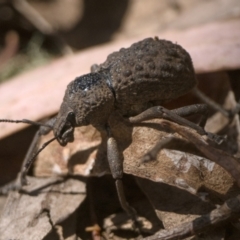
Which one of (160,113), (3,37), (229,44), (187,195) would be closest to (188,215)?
(187,195)

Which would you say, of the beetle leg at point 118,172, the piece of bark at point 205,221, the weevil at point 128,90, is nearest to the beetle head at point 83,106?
the weevil at point 128,90

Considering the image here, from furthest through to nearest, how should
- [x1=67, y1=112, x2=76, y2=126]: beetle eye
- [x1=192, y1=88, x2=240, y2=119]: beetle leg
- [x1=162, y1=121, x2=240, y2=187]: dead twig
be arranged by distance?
[x1=192, y1=88, x2=240, y2=119]: beetle leg → [x1=67, y1=112, x2=76, y2=126]: beetle eye → [x1=162, y1=121, x2=240, y2=187]: dead twig

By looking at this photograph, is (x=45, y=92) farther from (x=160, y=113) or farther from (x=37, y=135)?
(x=160, y=113)

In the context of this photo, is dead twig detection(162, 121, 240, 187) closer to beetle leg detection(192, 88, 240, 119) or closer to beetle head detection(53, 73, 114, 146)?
beetle head detection(53, 73, 114, 146)

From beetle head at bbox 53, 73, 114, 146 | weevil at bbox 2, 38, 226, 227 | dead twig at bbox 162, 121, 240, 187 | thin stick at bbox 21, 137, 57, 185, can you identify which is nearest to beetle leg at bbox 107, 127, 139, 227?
weevil at bbox 2, 38, 226, 227

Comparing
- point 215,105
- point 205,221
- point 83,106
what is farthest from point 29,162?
point 215,105

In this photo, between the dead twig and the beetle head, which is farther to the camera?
the beetle head
